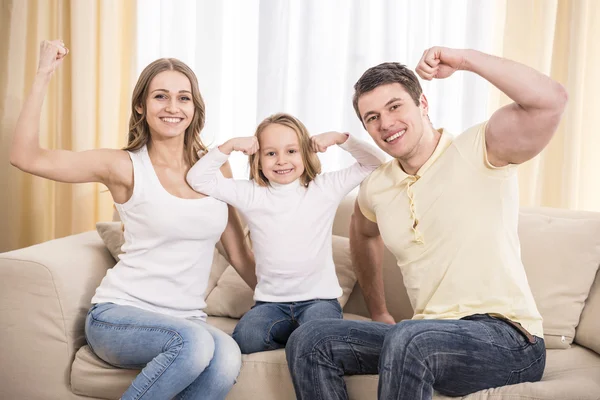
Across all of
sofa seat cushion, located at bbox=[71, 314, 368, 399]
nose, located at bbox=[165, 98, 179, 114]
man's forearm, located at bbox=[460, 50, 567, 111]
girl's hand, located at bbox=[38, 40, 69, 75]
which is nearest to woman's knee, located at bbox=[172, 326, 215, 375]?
sofa seat cushion, located at bbox=[71, 314, 368, 399]

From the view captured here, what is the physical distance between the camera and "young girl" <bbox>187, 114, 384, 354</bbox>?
2.11 metres

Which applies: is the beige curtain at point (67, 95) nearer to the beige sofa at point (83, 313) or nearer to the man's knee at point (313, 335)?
the beige sofa at point (83, 313)

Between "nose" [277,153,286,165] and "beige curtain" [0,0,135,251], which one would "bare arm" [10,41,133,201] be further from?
"beige curtain" [0,0,135,251]

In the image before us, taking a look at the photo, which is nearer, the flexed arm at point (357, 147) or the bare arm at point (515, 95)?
the bare arm at point (515, 95)

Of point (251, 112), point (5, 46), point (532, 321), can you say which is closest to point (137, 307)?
point (532, 321)

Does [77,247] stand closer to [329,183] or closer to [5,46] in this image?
[329,183]

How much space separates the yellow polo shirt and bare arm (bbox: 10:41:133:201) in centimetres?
87

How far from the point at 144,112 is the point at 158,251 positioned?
1.49 feet

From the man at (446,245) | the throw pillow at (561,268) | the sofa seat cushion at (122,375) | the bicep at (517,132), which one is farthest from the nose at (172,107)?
the throw pillow at (561,268)

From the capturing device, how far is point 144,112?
2146 mm

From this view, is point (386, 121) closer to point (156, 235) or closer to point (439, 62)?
point (439, 62)

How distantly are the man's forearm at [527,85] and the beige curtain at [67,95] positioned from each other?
93.8 inches

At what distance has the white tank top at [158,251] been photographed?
6.66 ft

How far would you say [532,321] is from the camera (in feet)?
5.71
